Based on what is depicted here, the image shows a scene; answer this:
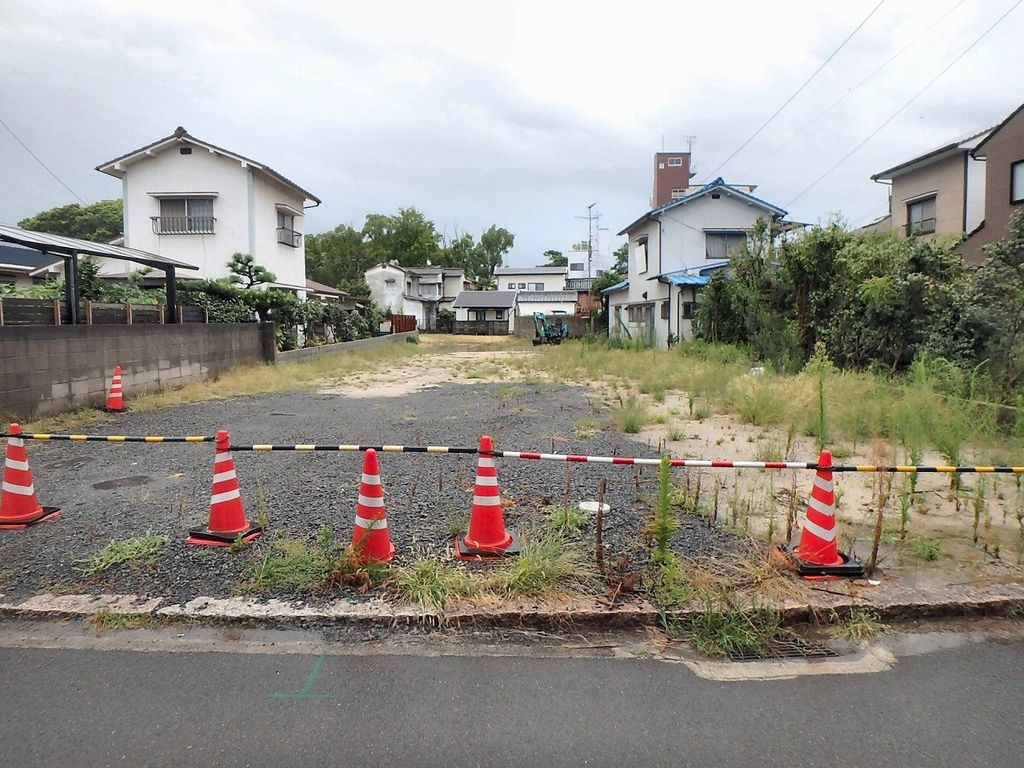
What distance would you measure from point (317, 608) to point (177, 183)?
74.1 ft

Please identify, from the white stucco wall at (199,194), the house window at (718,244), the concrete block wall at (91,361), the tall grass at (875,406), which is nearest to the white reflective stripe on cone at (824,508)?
the tall grass at (875,406)

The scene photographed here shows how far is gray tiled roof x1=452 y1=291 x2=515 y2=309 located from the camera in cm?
5325

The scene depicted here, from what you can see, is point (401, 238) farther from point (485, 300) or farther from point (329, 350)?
point (329, 350)

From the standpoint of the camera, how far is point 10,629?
346cm

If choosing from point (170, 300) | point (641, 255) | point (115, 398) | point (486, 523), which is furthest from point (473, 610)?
point (641, 255)

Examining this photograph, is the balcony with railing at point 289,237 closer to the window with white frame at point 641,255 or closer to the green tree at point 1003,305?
the window with white frame at point 641,255

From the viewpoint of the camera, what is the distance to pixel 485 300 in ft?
178

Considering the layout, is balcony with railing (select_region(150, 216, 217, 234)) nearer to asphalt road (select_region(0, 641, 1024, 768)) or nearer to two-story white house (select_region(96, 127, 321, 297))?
two-story white house (select_region(96, 127, 321, 297))

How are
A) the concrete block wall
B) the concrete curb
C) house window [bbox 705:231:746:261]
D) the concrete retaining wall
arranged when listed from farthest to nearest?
1. house window [bbox 705:231:746:261]
2. the concrete retaining wall
3. the concrete block wall
4. the concrete curb

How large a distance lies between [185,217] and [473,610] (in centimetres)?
2262

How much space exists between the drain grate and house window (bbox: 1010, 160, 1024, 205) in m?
18.0

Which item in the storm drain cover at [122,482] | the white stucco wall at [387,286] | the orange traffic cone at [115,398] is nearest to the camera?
the storm drain cover at [122,482]

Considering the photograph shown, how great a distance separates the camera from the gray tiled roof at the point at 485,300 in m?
53.2

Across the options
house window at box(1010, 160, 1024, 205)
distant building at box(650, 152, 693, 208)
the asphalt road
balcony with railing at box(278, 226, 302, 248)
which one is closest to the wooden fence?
the asphalt road
